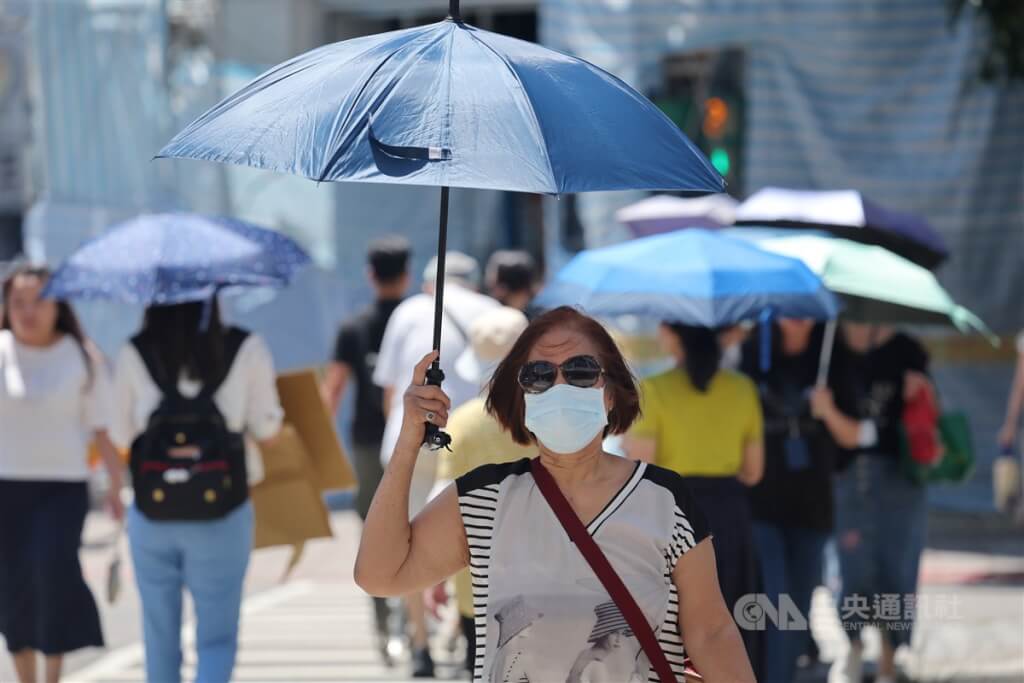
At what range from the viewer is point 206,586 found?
6246 mm

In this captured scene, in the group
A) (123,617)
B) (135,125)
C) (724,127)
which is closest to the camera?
(123,617)

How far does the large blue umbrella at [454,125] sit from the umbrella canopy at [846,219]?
10.8ft

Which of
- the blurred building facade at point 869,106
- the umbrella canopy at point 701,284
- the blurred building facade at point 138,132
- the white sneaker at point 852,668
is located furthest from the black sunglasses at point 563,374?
the blurred building facade at point 138,132

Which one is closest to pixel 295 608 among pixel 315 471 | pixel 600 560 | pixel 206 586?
pixel 315 471

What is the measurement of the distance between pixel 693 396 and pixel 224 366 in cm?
176

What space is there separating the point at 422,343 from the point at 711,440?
2.05 metres

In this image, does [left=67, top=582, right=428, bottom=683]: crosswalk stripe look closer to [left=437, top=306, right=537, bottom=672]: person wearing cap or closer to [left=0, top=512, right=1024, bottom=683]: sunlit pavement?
[left=0, top=512, right=1024, bottom=683]: sunlit pavement

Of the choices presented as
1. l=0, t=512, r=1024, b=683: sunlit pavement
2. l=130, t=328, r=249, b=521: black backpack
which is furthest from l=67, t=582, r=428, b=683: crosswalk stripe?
l=130, t=328, r=249, b=521: black backpack

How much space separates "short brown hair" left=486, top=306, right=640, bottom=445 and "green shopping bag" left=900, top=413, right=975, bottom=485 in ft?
12.9

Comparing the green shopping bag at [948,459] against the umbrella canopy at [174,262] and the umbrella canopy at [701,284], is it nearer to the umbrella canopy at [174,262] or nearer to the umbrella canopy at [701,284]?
the umbrella canopy at [701,284]

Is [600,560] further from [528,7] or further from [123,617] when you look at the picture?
[528,7]

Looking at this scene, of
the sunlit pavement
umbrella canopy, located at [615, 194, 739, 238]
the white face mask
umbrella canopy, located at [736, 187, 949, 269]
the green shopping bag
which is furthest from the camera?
umbrella canopy, located at [615, 194, 739, 238]

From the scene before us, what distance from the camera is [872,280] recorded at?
22.6 feet

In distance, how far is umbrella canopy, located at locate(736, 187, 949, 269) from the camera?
7.39m
